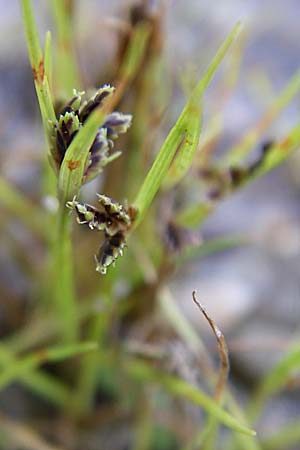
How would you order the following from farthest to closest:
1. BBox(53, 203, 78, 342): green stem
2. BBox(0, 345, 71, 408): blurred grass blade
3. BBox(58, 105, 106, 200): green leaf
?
BBox(0, 345, 71, 408): blurred grass blade → BBox(53, 203, 78, 342): green stem → BBox(58, 105, 106, 200): green leaf

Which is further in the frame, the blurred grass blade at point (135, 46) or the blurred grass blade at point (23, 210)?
the blurred grass blade at point (23, 210)

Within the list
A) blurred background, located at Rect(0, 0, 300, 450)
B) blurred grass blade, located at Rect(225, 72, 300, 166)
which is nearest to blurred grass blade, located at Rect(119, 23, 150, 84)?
blurred background, located at Rect(0, 0, 300, 450)

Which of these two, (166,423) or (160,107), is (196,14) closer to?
(160,107)

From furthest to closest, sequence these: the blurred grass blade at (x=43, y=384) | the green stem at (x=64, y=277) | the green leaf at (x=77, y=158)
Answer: the blurred grass blade at (x=43, y=384) → the green stem at (x=64, y=277) → the green leaf at (x=77, y=158)

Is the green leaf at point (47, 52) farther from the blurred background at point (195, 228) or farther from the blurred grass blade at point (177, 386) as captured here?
the blurred grass blade at point (177, 386)

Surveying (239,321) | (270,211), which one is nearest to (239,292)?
(239,321)

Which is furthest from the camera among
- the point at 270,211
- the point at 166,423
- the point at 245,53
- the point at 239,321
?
the point at 245,53

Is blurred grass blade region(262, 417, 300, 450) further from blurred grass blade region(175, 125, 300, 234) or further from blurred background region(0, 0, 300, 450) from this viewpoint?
blurred grass blade region(175, 125, 300, 234)

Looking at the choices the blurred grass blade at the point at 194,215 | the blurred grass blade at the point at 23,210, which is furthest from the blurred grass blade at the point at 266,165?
the blurred grass blade at the point at 23,210
